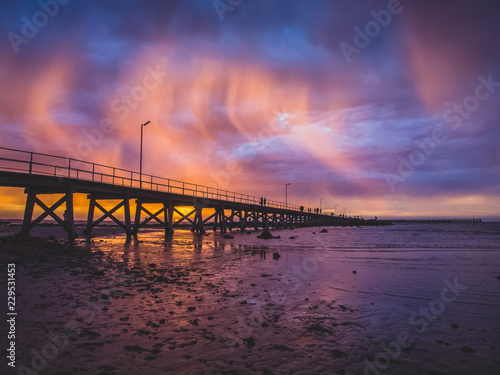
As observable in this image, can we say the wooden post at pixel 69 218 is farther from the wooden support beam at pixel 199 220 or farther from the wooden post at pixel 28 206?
the wooden support beam at pixel 199 220

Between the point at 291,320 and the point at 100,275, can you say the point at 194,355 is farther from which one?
the point at 100,275

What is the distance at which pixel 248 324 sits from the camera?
4.82m

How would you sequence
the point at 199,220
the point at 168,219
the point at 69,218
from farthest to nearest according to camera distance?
the point at 199,220 → the point at 168,219 → the point at 69,218

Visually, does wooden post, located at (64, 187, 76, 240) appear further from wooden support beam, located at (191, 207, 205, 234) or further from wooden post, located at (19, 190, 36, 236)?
wooden support beam, located at (191, 207, 205, 234)

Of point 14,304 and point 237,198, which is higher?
point 237,198

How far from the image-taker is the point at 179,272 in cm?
941

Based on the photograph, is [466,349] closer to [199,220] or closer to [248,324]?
[248,324]

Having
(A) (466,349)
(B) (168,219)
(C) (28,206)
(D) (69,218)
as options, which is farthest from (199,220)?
(A) (466,349)

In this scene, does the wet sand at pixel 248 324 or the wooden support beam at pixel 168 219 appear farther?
the wooden support beam at pixel 168 219

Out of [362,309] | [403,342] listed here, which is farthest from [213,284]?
[403,342]

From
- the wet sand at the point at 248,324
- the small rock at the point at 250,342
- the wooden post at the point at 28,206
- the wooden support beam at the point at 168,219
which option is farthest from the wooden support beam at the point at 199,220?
the small rock at the point at 250,342

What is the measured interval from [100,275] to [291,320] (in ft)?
19.5

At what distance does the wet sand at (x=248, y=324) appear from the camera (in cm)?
350

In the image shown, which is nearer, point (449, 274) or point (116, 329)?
point (116, 329)
